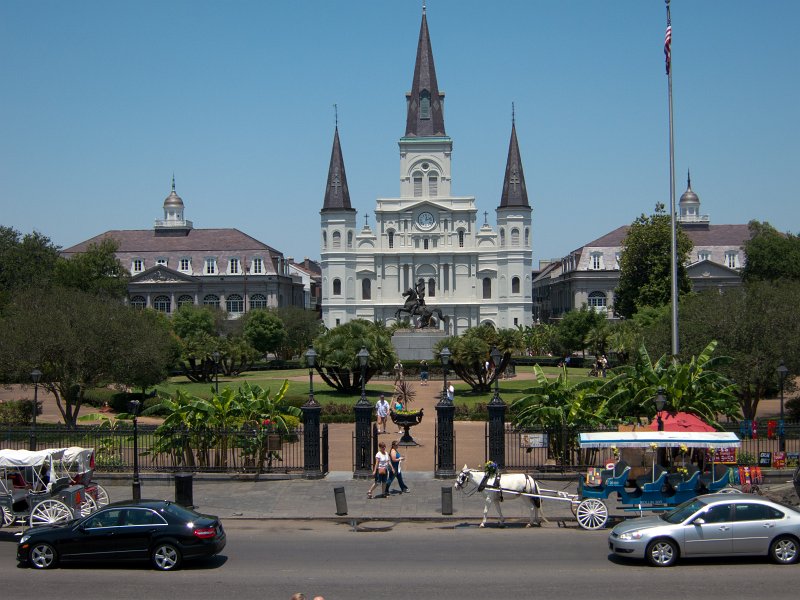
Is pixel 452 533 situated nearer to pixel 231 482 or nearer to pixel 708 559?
pixel 708 559

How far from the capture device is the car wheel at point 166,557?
15250 mm

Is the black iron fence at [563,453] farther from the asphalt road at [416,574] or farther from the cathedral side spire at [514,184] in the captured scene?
the cathedral side spire at [514,184]

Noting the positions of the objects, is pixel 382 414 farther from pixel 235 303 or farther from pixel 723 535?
pixel 235 303

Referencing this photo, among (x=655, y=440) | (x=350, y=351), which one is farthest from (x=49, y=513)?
(x=350, y=351)

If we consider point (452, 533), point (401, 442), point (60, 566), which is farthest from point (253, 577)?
point (401, 442)

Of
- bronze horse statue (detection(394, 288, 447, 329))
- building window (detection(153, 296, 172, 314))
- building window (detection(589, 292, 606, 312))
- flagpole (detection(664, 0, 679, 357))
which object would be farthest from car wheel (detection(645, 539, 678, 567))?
building window (detection(153, 296, 172, 314))

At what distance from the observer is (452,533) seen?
1838cm

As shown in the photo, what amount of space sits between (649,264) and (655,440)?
187 feet

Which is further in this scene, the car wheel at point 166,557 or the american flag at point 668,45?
the american flag at point 668,45

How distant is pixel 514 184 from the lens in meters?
105

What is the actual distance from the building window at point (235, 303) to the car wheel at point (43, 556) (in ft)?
294

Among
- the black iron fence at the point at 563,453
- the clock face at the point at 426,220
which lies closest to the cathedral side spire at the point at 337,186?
the clock face at the point at 426,220

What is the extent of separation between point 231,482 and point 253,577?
9207mm

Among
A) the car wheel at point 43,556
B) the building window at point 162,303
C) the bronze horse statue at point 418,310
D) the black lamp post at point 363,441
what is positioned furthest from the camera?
the building window at point 162,303
